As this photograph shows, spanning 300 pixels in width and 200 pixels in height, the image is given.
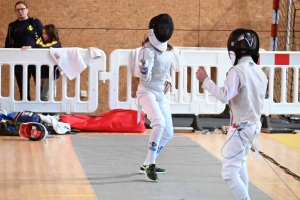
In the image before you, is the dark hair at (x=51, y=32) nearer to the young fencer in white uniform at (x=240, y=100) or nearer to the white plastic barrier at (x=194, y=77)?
the white plastic barrier at (x=194, y=77)

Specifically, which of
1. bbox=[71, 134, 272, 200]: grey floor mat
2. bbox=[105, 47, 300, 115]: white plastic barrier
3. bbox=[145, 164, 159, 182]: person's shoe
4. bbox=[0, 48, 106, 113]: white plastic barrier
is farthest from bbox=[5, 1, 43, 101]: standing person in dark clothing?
bbox=[145, 164, 159, 182]: person's shoe

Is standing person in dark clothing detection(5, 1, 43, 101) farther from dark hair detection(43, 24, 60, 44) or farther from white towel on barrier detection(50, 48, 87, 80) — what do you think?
→ white towel on barrier detection(50, 48, 87, 80)

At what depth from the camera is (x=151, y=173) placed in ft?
20.1

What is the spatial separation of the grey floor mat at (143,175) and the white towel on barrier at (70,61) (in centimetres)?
115

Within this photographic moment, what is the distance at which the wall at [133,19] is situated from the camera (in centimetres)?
1159

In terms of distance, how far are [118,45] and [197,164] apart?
5.12m

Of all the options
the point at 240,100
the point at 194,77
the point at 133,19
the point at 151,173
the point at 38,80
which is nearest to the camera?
the point at 240,100

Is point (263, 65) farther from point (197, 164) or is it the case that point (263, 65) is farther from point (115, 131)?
point (197, 164)

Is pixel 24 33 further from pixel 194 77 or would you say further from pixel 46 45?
pixel 194 77

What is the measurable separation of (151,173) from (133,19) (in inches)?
239

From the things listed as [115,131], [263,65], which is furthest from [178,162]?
[263,65]

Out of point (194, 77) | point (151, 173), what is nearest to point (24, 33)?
point (194, 77)

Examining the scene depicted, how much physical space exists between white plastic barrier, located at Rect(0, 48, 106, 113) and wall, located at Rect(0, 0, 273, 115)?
1959mm

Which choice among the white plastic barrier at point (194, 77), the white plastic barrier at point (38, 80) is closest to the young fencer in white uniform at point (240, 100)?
the white plastic barrier at point (194, 77)
